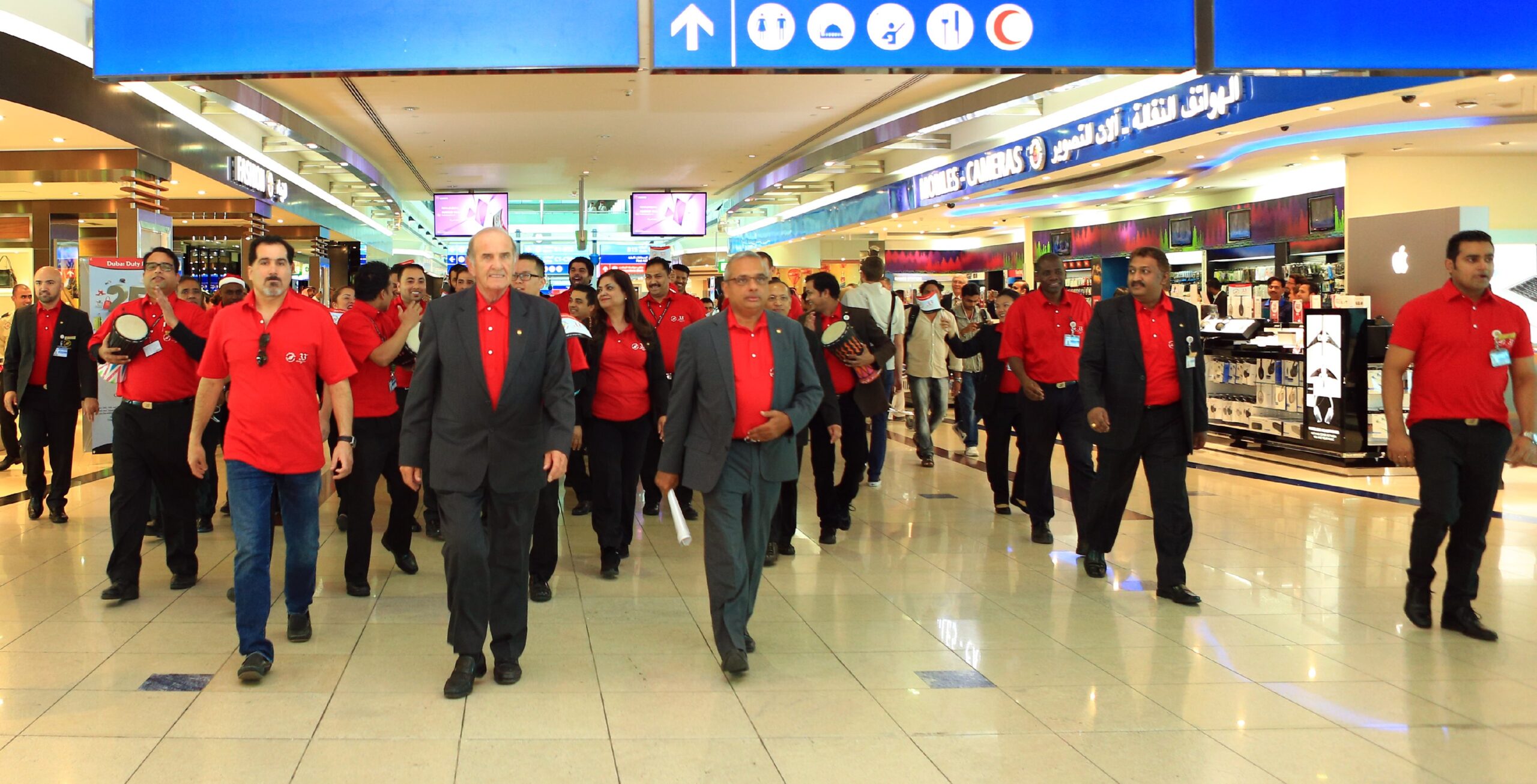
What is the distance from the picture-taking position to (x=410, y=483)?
356 cm

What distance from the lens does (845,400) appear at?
6.61 meters

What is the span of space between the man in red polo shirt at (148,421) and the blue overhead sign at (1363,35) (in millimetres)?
4376

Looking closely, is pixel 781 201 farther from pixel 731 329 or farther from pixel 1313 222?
pixel 731 329

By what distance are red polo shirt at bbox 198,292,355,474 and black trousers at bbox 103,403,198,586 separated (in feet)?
3.46

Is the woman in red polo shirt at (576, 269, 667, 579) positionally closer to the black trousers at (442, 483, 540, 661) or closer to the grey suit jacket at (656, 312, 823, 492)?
the grey suit jacket at (656, 312, 823, 492)

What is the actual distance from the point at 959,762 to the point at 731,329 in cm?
166

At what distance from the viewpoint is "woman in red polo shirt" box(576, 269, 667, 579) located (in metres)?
5.44

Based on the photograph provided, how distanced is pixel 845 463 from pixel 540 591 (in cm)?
231

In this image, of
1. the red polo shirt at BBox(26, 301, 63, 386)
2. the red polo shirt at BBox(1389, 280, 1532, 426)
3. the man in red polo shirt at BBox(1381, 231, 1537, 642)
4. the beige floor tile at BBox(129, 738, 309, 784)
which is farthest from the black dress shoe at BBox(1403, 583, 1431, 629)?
the red polo shirt at BBox(26, 301, 63, 386)

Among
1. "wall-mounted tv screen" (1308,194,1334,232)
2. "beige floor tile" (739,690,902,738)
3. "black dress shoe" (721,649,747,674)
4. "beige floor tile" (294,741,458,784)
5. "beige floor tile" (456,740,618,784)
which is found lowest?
"beige floor tile" (739,690,902,738)

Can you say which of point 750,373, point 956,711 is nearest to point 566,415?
point 750,373

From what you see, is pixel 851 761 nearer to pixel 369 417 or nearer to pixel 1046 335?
pixel 369 417

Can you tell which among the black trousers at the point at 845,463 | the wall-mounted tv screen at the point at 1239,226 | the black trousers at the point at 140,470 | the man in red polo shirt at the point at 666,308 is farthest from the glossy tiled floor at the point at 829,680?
the wall-mounted tv screen at the point at 1239,226

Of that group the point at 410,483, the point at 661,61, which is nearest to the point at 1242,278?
the point at 661,61
